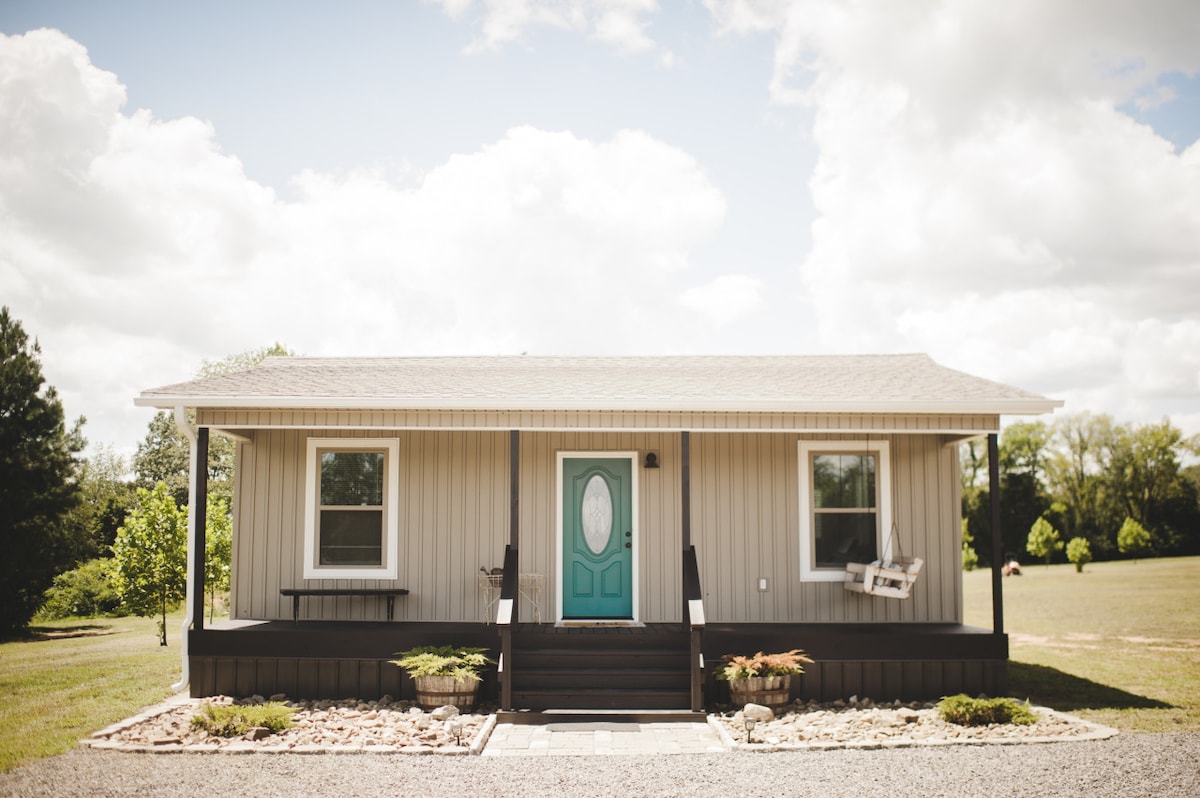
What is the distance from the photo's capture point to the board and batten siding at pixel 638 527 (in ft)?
30.2

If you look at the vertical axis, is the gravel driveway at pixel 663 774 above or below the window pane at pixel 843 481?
below

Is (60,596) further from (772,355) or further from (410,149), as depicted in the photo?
(772,355)

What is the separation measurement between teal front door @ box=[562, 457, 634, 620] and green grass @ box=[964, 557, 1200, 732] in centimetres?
421

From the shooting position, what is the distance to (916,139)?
1762cm

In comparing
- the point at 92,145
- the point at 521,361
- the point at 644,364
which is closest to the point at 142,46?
the point at 92,145

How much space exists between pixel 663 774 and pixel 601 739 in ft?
3.68

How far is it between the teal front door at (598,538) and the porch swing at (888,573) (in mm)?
2484

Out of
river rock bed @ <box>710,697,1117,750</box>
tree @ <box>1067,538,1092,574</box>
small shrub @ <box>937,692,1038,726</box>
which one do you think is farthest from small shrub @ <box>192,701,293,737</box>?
tree @ <box>1067,538,1092,574</box>

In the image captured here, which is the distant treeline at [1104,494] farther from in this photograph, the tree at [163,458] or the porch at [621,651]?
the tree at [163,458]

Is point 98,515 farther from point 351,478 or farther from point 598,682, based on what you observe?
point 598,682

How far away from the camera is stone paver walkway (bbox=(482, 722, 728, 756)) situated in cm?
620

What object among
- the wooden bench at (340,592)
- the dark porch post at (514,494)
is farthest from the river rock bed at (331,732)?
the dark porch post at (514,494)

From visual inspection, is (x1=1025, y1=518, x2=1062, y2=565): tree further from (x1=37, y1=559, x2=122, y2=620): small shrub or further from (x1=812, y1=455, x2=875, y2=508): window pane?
(x1=37, y1=559, x2=122, y2=620): small shrub

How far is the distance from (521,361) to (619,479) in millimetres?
2734
